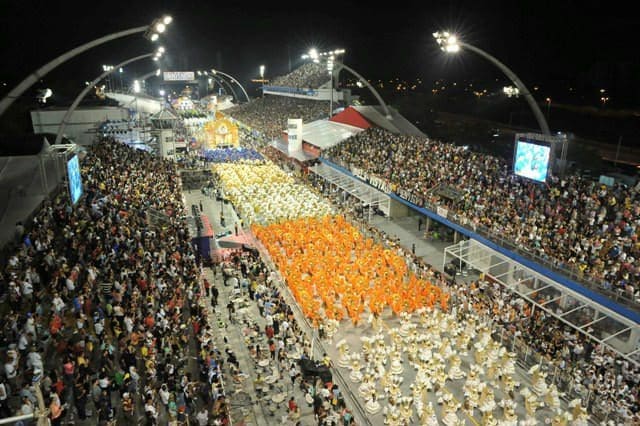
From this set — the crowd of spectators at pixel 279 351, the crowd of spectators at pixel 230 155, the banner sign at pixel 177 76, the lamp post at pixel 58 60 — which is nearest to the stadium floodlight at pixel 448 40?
the lamp post at pixel 58 60

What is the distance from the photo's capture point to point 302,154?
1699 inches

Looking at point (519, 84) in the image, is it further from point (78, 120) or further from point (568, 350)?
point (78, 120)

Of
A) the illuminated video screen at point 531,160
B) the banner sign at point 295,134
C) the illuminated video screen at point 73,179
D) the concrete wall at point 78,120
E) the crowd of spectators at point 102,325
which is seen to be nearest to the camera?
the crowd of spectators at point 102,325

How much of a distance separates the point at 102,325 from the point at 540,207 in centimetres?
1749

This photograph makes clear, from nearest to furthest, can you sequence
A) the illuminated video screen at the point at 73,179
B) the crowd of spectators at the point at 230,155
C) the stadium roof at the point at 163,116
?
the illuminated video screen at the point at 73,179 → the stadium roof at the point at 163,116 → the crowd of spectators at the point at 230,155

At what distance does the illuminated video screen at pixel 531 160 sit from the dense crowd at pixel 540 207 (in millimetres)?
616

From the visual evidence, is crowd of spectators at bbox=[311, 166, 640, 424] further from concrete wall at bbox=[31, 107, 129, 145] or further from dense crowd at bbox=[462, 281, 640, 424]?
concrete wall at bbox=[31, 107, 129, 145]

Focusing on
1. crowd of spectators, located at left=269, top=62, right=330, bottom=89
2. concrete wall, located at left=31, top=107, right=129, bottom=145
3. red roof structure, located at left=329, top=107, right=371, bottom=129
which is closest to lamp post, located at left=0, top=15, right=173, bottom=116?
concrete wall, located at left=31, top=107, right=129, bottom=145

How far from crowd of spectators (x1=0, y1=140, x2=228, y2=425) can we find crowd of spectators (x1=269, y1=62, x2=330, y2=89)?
51566 mm

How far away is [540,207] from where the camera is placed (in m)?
20.6

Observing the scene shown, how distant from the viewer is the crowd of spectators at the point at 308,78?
67375 mm

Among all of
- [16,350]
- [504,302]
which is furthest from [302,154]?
[16,350]

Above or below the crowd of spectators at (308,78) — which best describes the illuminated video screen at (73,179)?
below

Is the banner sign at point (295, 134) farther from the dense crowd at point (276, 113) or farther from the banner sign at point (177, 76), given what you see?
the banner sign at point (177, 76)
